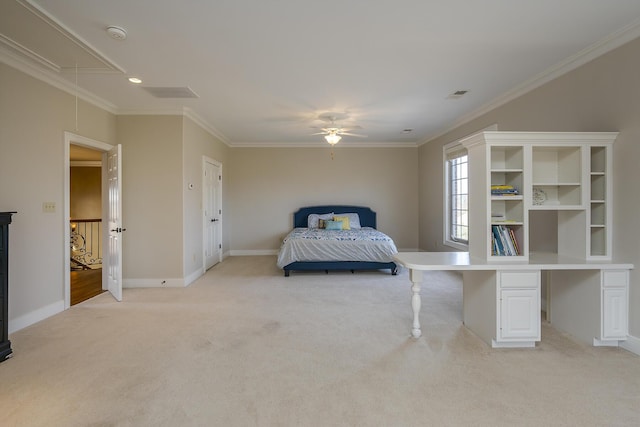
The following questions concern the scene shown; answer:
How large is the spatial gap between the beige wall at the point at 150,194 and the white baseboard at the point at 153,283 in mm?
33

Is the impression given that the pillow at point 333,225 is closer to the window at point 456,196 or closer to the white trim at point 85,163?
the window at point 456,196

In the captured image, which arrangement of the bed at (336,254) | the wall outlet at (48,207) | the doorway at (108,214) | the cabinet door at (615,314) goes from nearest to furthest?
1. the cabinet door at (615,314)
2. the wall outlet at (48,207)
3. the doorway at (108,214)
4. the bed at (336,254)

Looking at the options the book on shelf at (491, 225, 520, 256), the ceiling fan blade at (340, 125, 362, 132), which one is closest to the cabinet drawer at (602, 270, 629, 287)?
the book on shelf at (491, 225, 520, 256)

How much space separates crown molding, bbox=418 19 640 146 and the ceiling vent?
4001 millimetres

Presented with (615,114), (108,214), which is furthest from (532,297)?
(108,214)

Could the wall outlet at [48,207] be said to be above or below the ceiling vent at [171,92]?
below

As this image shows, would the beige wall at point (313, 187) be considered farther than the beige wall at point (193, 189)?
Yes

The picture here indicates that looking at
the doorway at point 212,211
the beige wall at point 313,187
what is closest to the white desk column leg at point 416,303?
the doorway at point 212,211

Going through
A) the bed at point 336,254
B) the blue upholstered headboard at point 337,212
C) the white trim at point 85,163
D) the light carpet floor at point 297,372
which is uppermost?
the white trim at point 85,163

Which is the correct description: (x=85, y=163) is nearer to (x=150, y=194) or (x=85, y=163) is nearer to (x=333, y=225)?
(x=150, y=194)

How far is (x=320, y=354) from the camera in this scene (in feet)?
8.23

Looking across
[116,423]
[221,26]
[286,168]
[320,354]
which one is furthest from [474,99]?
[116,423]

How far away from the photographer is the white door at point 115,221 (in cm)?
394

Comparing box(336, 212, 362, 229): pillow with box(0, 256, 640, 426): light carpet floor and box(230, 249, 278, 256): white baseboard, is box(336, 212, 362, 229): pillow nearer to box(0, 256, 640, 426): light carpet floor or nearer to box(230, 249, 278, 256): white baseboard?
box(230, 249, 278, 256): white baseboard
